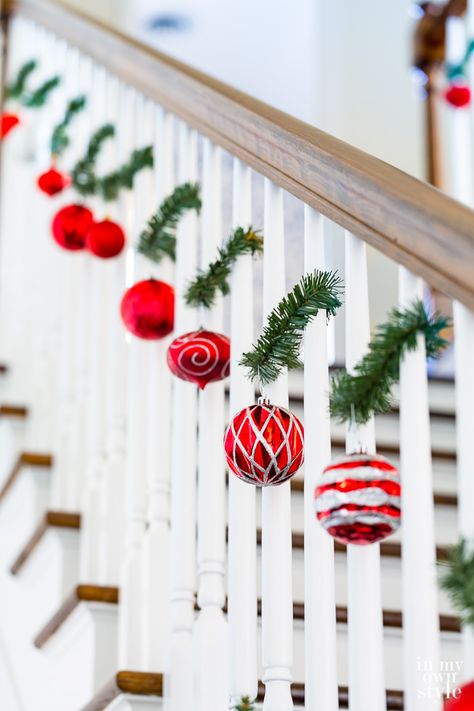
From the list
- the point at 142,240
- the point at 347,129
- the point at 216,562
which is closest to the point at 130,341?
the point at 142,240

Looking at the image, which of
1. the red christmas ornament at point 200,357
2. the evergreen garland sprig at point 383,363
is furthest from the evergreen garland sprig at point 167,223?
the evergreen garland sprig at point 383,363

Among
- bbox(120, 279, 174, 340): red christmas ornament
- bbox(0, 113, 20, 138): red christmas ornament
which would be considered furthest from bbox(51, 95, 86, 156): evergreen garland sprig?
bbox(120, 279, 174, 340): red christmas ornament

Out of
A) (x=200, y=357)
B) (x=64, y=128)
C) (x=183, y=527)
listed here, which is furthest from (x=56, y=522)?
(x=64, y=128)

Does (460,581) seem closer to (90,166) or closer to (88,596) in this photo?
(88,596)

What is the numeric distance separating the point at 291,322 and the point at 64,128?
136 centimetres

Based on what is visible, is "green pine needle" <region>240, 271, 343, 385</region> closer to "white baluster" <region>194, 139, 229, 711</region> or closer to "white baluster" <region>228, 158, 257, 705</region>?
"white baluster" <region>228, 158, 257, 705</region>

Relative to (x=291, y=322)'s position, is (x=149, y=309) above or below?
above

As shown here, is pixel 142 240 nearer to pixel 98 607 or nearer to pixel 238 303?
pixel 238 303

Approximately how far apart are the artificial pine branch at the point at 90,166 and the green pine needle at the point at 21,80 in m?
0.57

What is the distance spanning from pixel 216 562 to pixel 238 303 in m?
0.35

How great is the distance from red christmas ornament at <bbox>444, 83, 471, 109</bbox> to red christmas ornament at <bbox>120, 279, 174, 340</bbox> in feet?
5.82

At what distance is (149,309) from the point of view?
1.71m

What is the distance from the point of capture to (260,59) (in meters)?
5.05

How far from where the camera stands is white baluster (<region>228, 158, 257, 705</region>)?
134 cm
